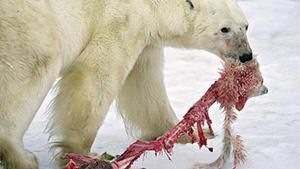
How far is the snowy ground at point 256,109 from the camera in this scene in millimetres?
4148

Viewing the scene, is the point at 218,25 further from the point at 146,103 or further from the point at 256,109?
the point at 256,109

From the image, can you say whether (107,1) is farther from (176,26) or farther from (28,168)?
(28,168)

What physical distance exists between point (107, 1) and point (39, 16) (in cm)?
48

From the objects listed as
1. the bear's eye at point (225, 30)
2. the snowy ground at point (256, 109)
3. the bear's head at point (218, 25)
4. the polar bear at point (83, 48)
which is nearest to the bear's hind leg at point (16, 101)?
the polar bear at point (83, 48)

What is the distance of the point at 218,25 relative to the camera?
13.5 feet

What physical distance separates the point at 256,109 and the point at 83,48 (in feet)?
5.56

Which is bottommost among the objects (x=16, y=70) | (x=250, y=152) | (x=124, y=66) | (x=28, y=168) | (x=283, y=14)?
(x=283, y=14)

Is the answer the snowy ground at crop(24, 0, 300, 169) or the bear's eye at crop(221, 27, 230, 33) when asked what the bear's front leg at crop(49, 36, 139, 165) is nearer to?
the snowy ground at crop(24, 0, 300, 169)

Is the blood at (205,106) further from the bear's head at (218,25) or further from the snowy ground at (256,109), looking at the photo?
the snowy ground at (256,109)

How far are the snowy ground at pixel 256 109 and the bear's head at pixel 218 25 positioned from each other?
63 cm

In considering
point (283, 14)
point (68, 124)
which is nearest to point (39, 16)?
point (68, 124)

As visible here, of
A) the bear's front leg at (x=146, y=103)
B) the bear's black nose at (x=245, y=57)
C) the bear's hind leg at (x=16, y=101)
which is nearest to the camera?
the bear's hind leg at (x=16, y=101)

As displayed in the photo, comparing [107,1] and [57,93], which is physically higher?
[107,1]

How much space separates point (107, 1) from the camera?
4.00 m
